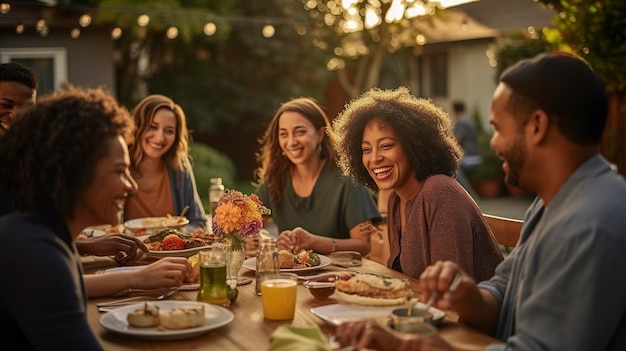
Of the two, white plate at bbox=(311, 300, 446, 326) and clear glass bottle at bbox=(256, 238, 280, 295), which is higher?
clear glass bottle at bbox=(256, 238, 280, 295)

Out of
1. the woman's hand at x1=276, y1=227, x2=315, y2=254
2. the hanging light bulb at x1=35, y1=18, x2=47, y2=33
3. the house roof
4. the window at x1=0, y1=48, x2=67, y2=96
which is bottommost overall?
the woman's hand at x1=276, y1=227, x2=315, y2=254

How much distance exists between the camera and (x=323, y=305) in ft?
9.65

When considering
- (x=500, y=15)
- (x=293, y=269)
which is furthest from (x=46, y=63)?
(x=293, y=269)

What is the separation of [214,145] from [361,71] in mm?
6119

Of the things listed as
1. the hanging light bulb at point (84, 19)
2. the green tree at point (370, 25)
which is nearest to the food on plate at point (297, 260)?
the green tree at point (370, 25)

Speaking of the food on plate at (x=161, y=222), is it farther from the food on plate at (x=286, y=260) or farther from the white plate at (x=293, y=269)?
the food on plate at (x=286, y=260)

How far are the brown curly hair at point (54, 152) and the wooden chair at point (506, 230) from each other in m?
2.16

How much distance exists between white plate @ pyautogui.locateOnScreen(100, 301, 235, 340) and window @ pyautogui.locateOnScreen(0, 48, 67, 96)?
1117 cm

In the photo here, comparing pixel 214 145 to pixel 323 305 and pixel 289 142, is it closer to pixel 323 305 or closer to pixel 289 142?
pixel 289 142

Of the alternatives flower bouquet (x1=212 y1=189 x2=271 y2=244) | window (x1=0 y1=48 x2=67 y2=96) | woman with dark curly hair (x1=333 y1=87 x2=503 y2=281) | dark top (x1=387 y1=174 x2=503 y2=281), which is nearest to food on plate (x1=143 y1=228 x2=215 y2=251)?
flower bouquet (x1=212 y1=189 x2=271 y2=244)

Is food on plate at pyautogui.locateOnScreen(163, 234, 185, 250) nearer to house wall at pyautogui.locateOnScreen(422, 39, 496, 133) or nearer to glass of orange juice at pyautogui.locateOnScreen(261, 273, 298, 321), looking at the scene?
glass of orange juice at pyautogui.locateOnScreen(261, 273, 298, 321)

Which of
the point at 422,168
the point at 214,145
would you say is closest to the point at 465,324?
the point at 422,168

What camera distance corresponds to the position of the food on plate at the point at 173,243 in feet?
13.3

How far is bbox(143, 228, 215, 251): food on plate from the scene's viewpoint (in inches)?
159
